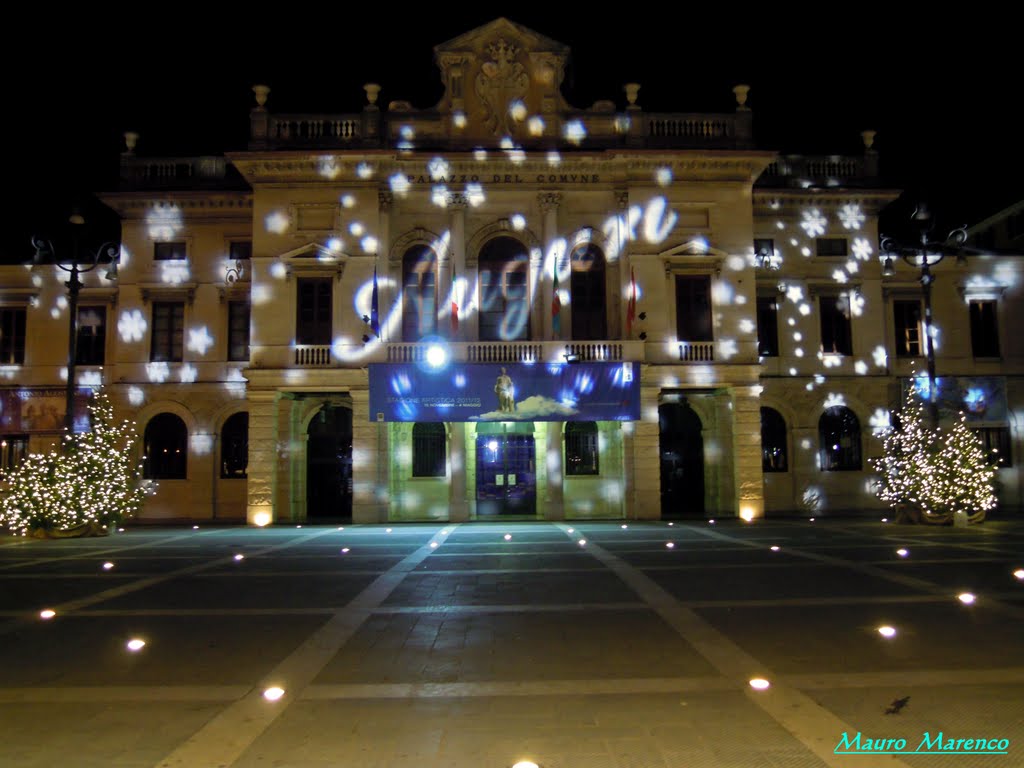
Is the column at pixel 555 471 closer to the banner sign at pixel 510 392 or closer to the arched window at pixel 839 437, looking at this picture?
the banner sign at pixel 510 392

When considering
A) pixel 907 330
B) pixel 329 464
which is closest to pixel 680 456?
pixel 907 330

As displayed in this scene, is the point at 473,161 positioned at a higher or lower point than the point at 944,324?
higher

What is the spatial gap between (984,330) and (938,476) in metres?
11.0

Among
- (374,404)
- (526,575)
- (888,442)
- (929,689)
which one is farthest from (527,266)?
(929,689)

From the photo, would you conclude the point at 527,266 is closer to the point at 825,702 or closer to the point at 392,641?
the point at 392,641

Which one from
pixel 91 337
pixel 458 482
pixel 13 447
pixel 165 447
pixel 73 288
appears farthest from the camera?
pixel 91 337

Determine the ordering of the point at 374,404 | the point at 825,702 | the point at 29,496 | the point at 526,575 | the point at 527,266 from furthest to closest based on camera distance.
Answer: the point at 527,266
the point at 374,404
the point at 29,496
the point at 526,575
the point at 825,702

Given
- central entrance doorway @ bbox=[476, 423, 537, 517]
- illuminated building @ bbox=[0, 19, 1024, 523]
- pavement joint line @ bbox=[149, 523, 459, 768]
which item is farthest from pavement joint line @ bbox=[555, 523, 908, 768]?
central entrance doorway @ bbox=[476, 423, 537, 517]

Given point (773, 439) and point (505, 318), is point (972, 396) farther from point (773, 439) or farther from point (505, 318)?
point (505, 318)

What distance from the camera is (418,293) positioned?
27.9 m

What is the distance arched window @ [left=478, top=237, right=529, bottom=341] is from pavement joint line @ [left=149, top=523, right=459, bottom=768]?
55.6 feet

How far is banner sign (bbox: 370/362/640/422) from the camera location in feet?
84.5

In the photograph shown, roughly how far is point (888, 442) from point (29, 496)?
2550 cm

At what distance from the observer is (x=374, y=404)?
25953mm
